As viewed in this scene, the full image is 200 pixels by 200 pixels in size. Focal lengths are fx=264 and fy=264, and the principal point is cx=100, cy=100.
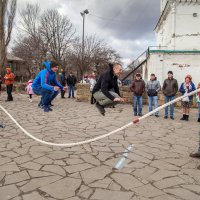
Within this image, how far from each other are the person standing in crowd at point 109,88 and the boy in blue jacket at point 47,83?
1.10 metres

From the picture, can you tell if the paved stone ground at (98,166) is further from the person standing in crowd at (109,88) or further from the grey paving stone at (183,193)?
the person standing in crowd at (109,88)

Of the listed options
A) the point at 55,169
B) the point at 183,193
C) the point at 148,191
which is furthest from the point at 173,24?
the point at 148,191

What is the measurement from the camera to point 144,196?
387cm

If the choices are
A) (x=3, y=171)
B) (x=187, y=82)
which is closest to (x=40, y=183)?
(x=3, y=171)

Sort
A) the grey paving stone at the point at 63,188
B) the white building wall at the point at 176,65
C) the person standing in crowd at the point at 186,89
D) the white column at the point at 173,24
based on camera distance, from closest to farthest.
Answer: the grey paving stone at the point at 63,188 < the person standing in crowd at the point at 186,89 < the white building wall at the point at 176,65 < the white column at the point at 173,24

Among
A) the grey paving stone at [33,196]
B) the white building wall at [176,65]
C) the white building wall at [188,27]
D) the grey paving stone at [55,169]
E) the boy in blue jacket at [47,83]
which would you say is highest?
the white building wall at [188,27]

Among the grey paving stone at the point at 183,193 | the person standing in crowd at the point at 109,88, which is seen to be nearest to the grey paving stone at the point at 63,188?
the grey paving stone at the point at 183,193

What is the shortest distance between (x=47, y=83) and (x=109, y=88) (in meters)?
1.69

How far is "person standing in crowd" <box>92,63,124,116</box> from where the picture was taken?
5.32 m

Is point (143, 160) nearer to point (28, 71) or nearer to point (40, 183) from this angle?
point (40, 183)

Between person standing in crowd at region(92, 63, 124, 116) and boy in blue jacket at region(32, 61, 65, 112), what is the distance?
1104mm

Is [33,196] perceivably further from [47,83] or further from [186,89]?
[186,89]

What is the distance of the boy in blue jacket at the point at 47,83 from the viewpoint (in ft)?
20.4

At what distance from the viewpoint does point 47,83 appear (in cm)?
638
